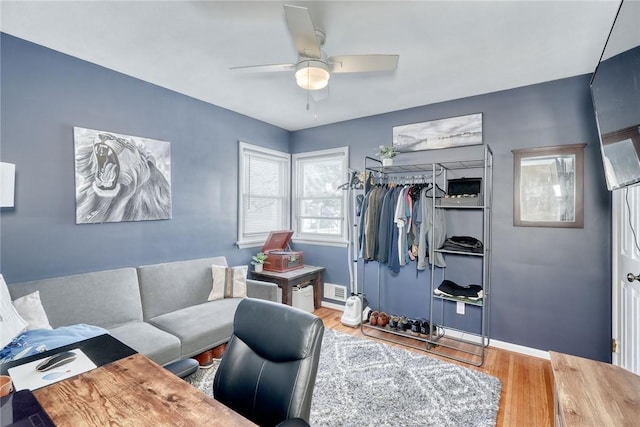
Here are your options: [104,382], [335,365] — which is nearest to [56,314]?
[104,382]

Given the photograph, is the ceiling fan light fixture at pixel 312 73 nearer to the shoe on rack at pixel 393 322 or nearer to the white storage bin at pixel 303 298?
the white storage bin at pixel 303 298

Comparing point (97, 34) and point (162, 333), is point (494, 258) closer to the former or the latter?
point (162, 333)

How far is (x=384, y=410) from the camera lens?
6.44 feet

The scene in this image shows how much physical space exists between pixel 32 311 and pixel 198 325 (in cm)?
108

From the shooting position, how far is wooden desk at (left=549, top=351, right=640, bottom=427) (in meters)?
1.07

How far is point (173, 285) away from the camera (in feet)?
9.13

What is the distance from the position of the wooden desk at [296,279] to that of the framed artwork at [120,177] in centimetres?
137

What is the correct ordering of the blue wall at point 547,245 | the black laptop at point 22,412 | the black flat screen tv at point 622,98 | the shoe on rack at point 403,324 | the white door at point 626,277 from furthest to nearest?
the shoe on rack at point 403,324
the blue wall at point 547,245
the white door at point 626,277
the black flat screen tv at point 622,98
the black laptop at point 22,412

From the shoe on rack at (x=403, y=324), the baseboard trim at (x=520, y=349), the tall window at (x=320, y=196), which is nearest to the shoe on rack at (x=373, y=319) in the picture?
the shoe on rack at (x=403, y=324)

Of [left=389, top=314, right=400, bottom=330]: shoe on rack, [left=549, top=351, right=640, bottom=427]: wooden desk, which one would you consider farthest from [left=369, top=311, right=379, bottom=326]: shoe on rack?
[left=549, top=351, right=640, bottom=427]: wooden desk

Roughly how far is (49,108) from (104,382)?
2.27m

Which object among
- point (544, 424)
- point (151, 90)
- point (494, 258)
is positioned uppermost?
point (151, 90)

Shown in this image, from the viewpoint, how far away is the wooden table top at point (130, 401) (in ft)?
2.91

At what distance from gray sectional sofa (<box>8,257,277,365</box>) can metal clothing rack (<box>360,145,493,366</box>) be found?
63.6 inches
